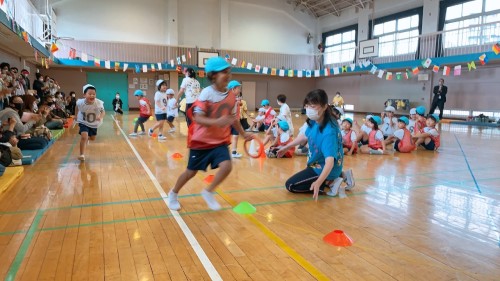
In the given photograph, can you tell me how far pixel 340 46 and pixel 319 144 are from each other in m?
25.1

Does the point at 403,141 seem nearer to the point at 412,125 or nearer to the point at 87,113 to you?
the point at 412,125

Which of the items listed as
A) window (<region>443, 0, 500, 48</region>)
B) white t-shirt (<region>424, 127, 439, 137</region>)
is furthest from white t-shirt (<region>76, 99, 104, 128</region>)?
window (<region>443, 0, 500, 48</region>)

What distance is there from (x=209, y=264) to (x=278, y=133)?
5331 mm

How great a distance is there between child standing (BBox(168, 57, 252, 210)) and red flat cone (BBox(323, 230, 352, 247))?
1212 mm

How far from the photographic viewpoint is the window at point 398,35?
Result: 2138 centimetres

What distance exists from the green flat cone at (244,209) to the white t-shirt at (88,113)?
4.06 metres

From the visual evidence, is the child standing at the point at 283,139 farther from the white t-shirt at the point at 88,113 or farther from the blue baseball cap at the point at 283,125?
the white t-shirt at the point at 88,113

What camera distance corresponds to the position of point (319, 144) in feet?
14.6

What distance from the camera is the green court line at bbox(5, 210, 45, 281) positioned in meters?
2.57

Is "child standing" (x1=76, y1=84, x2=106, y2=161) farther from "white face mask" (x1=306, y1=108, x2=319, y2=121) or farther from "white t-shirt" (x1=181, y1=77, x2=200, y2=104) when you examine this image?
"white face mask" (x1=306, y1=108, x2=319, y2=121)

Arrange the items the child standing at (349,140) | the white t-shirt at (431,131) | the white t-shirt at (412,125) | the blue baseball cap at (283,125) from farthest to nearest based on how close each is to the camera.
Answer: the white t-shirt at (412,125) < the white t-shirt at (431,131) < the child standing at (349,140) < the blue baseball cap at (283,125)

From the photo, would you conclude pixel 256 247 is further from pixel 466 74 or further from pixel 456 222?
pixel 466 74

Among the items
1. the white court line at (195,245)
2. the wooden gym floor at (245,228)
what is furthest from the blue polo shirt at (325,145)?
the white court line at (195,245)

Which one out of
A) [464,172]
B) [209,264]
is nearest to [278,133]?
[464,172]
